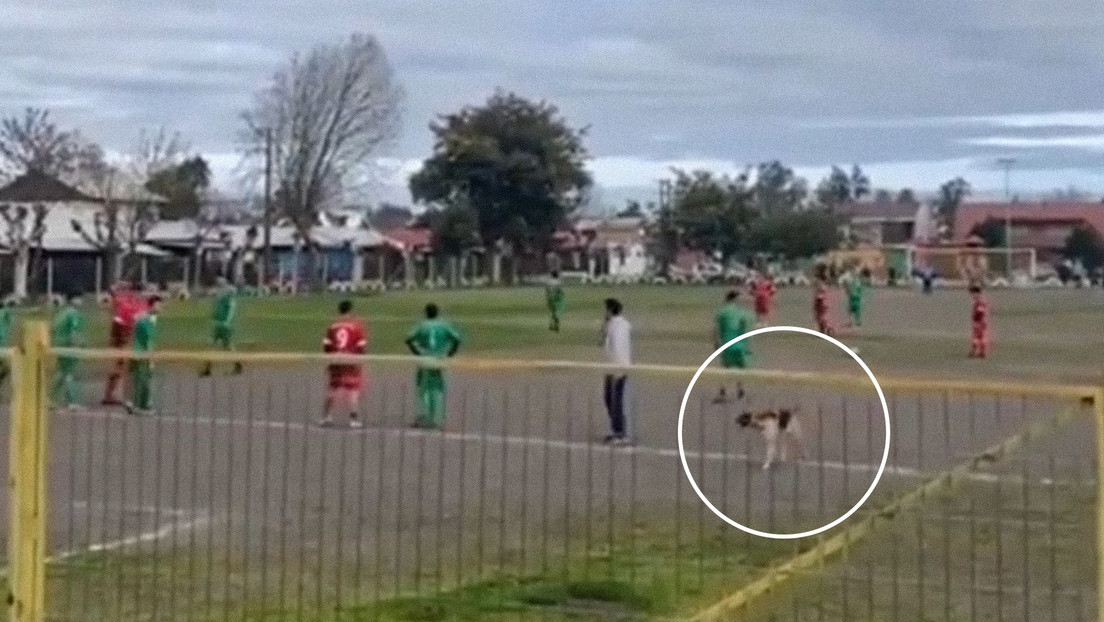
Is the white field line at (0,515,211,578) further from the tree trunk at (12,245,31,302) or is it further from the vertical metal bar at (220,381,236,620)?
the tree trunk at (12,245,31,302)

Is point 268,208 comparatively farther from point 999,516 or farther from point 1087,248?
point 999,516

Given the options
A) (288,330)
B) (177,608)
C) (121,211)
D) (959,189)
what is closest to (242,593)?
(177,608)

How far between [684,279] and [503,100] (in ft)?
46.2

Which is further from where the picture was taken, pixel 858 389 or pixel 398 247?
pixel 398 247

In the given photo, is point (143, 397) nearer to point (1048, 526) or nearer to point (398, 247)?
point (1048, 526)

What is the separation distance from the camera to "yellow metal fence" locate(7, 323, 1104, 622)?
324 inches

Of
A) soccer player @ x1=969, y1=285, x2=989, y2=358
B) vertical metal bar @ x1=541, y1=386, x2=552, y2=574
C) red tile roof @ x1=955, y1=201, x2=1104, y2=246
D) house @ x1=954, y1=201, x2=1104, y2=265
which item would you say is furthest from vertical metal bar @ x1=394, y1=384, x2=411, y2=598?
red tile roof @ x1=955, y1=201, x2=1104, y2=246

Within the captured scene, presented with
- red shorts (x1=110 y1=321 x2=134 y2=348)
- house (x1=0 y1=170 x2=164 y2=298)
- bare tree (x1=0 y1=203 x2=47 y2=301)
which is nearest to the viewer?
red shorts (x1=110 y1=321 x2=134 y2=348)

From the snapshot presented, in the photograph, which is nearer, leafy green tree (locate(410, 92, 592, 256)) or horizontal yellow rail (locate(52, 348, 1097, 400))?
horizontal yellow rail (locate(52, 348, 1097, 400))

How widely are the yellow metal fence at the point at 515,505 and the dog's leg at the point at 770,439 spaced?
9cm

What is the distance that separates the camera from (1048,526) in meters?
8.70

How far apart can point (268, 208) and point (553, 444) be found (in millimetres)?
77767

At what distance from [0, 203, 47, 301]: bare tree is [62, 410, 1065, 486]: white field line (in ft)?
206

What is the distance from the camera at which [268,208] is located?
86000mm
